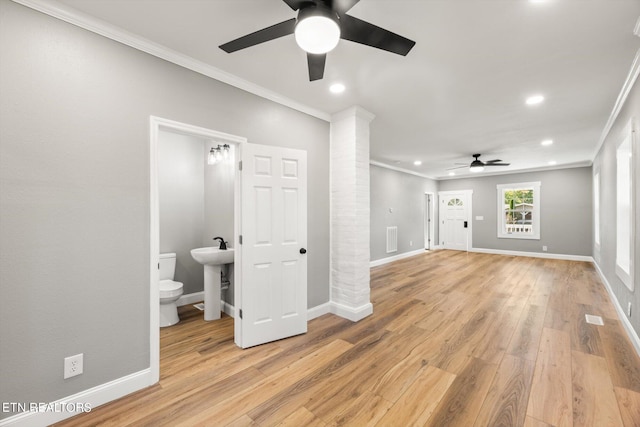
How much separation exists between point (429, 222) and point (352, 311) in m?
7.23

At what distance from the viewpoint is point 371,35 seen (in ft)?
5.01

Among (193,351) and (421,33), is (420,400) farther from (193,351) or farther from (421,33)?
(421,33)

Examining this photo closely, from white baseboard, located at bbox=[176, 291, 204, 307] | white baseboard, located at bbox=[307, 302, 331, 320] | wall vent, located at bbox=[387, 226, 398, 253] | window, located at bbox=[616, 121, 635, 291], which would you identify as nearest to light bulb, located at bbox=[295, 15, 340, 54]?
white baseboard, located at bbox=[307, 302, 331, 320]

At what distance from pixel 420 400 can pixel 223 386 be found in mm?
1497

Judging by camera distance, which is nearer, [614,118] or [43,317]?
[43,317]

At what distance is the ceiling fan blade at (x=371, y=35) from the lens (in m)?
1.43

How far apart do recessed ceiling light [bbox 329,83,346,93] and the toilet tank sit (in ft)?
9.98

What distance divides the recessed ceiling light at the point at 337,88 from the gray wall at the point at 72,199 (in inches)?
55.9

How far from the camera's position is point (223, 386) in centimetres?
206

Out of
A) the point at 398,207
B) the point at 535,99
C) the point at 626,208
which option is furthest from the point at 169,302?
the point at 398,207

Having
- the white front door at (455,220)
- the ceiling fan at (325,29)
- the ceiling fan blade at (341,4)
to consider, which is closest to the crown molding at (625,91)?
the ceiling fan at (325,29)

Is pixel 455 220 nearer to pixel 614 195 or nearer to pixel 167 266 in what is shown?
pixel 614 195

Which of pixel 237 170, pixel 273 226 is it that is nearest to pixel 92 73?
pixel 237 170

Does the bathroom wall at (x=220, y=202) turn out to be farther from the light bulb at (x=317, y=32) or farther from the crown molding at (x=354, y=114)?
the light bulb at (x=317, y=32)
